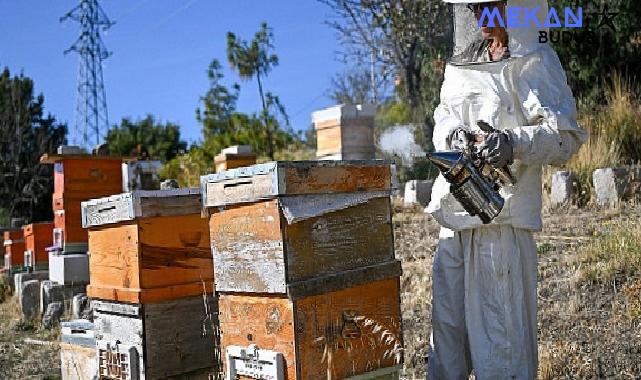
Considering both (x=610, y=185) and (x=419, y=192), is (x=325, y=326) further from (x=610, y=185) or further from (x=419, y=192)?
(x=419, y=192)

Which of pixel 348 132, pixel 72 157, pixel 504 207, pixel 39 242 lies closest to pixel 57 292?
pixel 72 157

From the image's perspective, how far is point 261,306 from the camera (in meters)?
2.56

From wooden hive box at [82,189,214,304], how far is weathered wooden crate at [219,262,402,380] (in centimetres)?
55

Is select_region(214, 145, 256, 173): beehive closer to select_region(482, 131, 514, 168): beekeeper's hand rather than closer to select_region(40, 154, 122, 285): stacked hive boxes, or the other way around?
select_region(40, 154, 122, 285): stacked hive boxes

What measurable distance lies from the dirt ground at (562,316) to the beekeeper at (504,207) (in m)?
0.74

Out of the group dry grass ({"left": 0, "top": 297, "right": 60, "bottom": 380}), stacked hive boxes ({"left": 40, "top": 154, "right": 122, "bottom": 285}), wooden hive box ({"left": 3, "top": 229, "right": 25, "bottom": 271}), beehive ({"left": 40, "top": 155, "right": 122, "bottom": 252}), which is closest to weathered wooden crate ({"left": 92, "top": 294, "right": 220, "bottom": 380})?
dry grass ({"left": 0, "top": 297, "right": 60, "bottom": 380})

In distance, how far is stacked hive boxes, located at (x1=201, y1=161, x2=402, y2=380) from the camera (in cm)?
245

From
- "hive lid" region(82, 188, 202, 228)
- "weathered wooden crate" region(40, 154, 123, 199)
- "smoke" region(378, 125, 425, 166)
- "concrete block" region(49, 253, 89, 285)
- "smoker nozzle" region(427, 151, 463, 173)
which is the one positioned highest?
"smoke" region(378, 125, 425, 166)

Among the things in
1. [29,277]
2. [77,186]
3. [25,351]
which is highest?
[77,186]

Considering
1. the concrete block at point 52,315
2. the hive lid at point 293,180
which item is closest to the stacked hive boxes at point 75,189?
the concrete block at point 52,315

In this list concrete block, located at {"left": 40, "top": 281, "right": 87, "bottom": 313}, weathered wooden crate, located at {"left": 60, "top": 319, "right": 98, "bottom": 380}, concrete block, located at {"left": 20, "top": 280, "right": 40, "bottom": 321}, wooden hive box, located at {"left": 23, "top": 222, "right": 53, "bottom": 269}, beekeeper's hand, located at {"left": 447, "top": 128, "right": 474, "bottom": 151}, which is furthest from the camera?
wooden hive box, located at {"left": 23, "top": 222, "right": 53, "bottom": 269}

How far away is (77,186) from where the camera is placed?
738 centimetres

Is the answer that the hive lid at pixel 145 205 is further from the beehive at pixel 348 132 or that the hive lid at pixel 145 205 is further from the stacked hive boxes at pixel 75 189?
the beehive at pixel 348 132

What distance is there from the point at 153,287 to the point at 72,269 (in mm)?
3843
